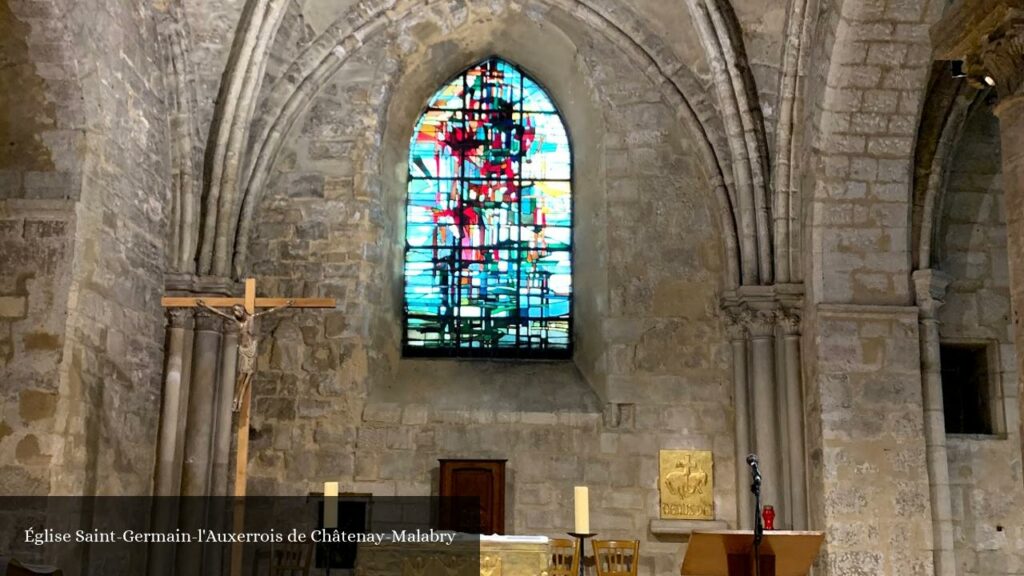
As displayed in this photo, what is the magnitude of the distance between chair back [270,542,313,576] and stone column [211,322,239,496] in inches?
27.9

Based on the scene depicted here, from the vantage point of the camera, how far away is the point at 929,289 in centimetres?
879

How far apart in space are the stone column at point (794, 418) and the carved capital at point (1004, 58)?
368 cm

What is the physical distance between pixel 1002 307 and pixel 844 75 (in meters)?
2.78

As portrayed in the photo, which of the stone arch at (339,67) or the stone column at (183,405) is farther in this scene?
the stone arch at (339,67)

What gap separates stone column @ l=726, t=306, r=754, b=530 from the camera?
29.9 ft

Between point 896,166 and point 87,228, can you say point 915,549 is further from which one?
point 87,228

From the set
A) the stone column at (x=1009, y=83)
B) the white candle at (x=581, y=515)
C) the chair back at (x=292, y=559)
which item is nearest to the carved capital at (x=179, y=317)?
the chair back at (x=292, y=559)

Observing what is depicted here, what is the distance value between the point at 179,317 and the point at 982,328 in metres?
6.55

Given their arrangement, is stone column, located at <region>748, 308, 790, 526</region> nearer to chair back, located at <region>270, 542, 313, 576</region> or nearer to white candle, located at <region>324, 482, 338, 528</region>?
chair back, located at <region>270, 542, 313, 576</region>

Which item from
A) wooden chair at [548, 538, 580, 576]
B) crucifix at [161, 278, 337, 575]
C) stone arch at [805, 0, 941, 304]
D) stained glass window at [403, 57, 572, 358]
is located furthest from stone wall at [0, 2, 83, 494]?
stone arch at [805, 0, 941, 304]

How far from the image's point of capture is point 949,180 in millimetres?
9570

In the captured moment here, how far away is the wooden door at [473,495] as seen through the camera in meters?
9.27

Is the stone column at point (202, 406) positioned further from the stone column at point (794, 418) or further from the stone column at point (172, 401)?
the stone column at point (794, 418)

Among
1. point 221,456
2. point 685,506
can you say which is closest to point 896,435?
point 685,506
